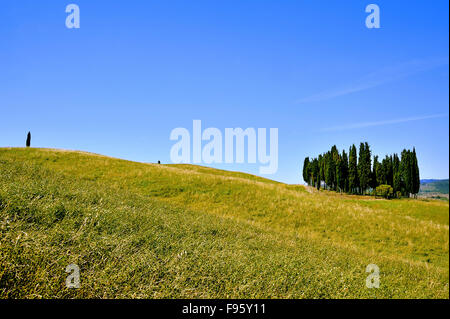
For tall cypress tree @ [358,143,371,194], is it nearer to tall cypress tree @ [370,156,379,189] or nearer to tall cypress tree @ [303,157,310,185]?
tall cypress tree @ [370,156,379,189]

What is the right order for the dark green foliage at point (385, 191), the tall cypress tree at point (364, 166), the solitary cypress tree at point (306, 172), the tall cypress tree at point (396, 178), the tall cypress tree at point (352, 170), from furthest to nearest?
the solitary cypress tree at point (306, 172)
the tall cypress tree at point (352, 170)
the tall cypress tree at point (364, 166)
the dark green foliage at point (385, 191)
the tall cypress tree at point (396, 178)

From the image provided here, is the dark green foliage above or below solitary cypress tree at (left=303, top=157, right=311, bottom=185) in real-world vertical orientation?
below

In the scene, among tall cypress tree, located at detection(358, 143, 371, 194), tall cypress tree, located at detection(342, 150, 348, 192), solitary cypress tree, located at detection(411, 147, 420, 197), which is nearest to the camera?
solitary cypress tree, located at detection(411, 147, 420, 197)

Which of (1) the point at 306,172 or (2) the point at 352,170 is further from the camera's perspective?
(1) the point at 306,172

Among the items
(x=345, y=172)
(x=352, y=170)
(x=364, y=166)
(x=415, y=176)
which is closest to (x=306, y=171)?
(x=345, y=172)

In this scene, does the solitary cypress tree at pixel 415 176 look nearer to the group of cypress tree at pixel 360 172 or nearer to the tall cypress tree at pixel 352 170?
the group of cypress tree at pixel 360 172

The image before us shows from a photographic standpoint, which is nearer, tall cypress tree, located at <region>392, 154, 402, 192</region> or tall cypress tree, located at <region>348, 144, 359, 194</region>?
tall cypress tree, located at <region>392, 154, 402, 192</region>

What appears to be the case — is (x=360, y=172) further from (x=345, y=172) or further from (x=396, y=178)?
(x=396, y=178)

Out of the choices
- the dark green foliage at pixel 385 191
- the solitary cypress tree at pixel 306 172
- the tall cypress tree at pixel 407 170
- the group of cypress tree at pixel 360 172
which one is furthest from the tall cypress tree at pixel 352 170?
the solitary cypress tree at pixel 306 172

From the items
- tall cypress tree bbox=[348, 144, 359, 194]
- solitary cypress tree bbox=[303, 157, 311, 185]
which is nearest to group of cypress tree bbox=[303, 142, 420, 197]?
tall cypress tree bbox=[348, 144, 359, 194]

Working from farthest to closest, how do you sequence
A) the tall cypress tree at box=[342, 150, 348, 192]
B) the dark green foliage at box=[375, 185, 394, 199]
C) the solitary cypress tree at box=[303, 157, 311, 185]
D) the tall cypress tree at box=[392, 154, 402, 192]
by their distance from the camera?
the solitary cypress tree at box=[303, 157, 311, 185]
the tall cypress tree at box=[342, 150, 348, 192]
the dark green foliage at box=[375, 185, 394, 199]
the tall cypress tree at box=[392, 154, 402, 192]

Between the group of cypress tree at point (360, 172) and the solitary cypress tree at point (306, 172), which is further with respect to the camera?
the solitary cypress tree at point (306, 172)
